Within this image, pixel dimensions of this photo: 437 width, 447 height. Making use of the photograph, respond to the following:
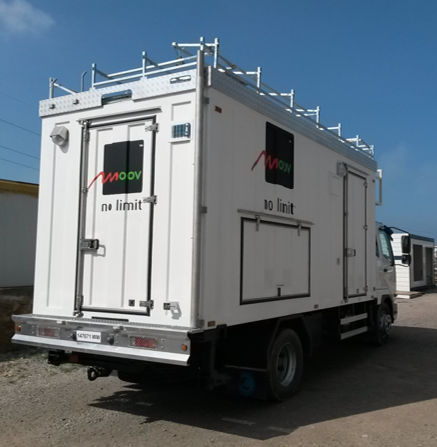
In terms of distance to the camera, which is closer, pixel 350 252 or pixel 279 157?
pixel 279 157

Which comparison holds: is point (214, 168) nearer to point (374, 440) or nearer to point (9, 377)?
point (374, 440)

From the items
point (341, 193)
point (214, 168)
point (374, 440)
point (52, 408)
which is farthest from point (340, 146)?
point (52, 408)

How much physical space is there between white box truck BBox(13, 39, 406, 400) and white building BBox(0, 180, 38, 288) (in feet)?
12.5

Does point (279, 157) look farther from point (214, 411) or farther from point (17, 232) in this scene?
point (17, 232)

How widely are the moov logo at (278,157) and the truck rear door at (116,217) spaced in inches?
50.3

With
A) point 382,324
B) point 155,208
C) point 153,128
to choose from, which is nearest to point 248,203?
point 155,208

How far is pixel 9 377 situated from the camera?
23.6ft

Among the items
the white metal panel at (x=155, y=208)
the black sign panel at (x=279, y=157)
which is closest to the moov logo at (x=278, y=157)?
the black sign panel at (x=279, y=157)

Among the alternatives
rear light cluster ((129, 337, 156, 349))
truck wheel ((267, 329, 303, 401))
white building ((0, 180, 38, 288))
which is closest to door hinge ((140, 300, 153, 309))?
rear light cluster ((129, 337, 156, 349))

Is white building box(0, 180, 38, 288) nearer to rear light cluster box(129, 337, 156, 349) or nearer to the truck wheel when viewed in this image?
rear light cluster box(129, 337, 156, 349)

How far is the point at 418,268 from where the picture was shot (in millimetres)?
26125

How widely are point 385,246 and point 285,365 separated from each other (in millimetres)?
4851

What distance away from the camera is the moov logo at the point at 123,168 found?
5.25m

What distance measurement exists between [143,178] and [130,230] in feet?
1.80
